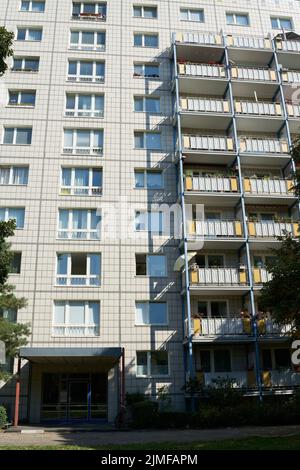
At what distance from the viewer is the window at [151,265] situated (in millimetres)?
27047

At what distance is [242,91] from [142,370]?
19745 millimetres

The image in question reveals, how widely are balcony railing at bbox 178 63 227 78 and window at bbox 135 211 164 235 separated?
9.92 meters

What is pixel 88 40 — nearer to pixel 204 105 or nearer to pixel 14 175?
pixel 204 105

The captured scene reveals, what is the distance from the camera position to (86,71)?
106ft

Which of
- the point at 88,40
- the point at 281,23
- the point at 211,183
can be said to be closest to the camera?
the point at 211,183

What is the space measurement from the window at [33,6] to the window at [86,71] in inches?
214

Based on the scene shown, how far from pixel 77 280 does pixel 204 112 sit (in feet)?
43.6

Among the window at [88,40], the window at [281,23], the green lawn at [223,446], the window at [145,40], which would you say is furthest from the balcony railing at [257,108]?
the green lawn at [223,446]

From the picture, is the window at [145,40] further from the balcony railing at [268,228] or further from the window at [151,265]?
the window at [151,265]

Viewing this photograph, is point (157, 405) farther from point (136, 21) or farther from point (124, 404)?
point (136, 21)

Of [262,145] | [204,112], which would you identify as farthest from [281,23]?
[262,145]

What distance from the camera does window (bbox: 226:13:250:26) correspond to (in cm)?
3584

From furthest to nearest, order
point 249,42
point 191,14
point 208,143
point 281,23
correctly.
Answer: point 281,23 < point 191,14 < point 249,42 < point 208,143
